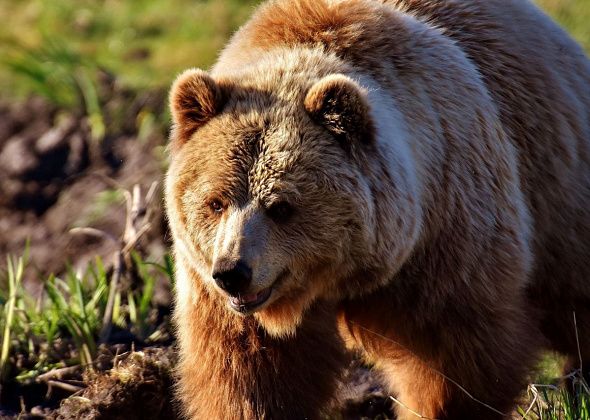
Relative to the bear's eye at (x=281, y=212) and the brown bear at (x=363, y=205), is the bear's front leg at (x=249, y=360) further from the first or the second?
the bear's eye at (x=281, y=212)

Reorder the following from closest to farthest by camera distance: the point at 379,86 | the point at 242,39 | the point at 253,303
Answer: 1. the point at 253,303
2. the point at 379,86
3. the point at 242,39

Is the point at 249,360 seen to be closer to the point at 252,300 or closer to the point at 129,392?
the point at 252,300

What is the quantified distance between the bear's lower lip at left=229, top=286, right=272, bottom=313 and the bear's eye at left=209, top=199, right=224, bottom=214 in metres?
0.37

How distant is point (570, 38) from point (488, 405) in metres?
2.31

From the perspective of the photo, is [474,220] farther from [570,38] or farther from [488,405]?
[570,38]

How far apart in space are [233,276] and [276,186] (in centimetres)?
44

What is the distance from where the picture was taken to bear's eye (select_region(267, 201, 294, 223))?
462 cm

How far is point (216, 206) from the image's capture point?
15.4ft

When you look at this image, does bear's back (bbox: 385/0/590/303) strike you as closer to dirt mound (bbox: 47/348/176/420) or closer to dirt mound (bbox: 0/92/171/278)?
dirt mound (bbox: 47/348/176/420)

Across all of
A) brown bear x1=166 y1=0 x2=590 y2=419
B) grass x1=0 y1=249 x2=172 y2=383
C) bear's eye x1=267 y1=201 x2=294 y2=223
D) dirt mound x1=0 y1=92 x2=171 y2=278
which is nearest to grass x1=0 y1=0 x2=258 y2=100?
dirt mound x1=0 y1=92 x2=171 y2=278

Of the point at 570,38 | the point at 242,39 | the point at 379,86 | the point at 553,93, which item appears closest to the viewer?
the point at 379,86

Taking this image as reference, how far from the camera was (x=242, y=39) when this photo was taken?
5.37 meters

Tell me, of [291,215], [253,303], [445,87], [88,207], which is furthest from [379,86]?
[88,207]

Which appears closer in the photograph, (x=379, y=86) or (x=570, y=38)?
(x=379, y=86)
